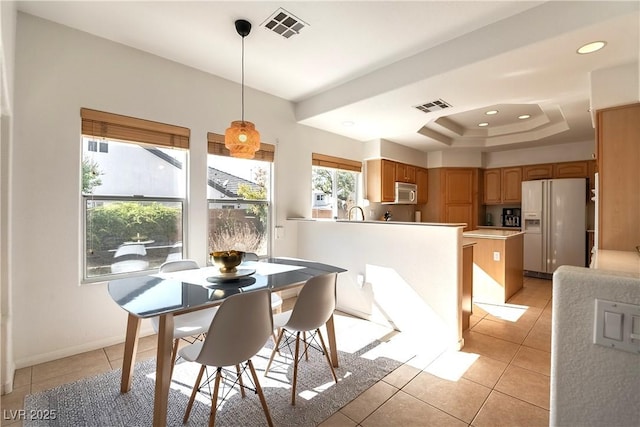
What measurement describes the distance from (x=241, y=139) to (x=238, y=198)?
5.21 ft

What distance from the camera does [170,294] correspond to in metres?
1.72

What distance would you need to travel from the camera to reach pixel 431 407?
1.88 meters

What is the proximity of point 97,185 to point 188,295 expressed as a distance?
5.76 ft

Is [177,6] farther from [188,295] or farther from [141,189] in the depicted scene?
[188,295]

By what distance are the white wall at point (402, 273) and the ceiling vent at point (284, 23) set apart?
204cm

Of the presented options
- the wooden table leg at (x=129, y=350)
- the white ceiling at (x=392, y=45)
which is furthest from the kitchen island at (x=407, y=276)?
the wooden table leg at (x=129, y=350)

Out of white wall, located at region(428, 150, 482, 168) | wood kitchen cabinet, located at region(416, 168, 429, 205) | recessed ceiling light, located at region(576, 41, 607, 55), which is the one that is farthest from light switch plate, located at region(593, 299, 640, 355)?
white wall, located at region(428, 150, 482, 168)

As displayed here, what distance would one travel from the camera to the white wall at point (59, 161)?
2.29 m

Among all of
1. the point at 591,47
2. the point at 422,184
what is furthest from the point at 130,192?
the point at 422,184

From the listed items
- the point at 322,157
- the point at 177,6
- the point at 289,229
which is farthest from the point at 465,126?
the point at 177,6

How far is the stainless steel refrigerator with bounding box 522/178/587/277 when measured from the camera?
16.0ft

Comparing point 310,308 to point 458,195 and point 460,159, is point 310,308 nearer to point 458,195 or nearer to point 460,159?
point 458,195

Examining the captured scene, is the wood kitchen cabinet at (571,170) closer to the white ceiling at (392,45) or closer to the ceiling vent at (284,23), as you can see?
the white ceiling at (392,45)

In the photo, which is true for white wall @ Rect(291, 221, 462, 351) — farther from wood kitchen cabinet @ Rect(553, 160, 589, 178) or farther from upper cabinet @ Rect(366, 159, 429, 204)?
wood kitchen cabinet @ Rect(553, 160, 589, 178)
